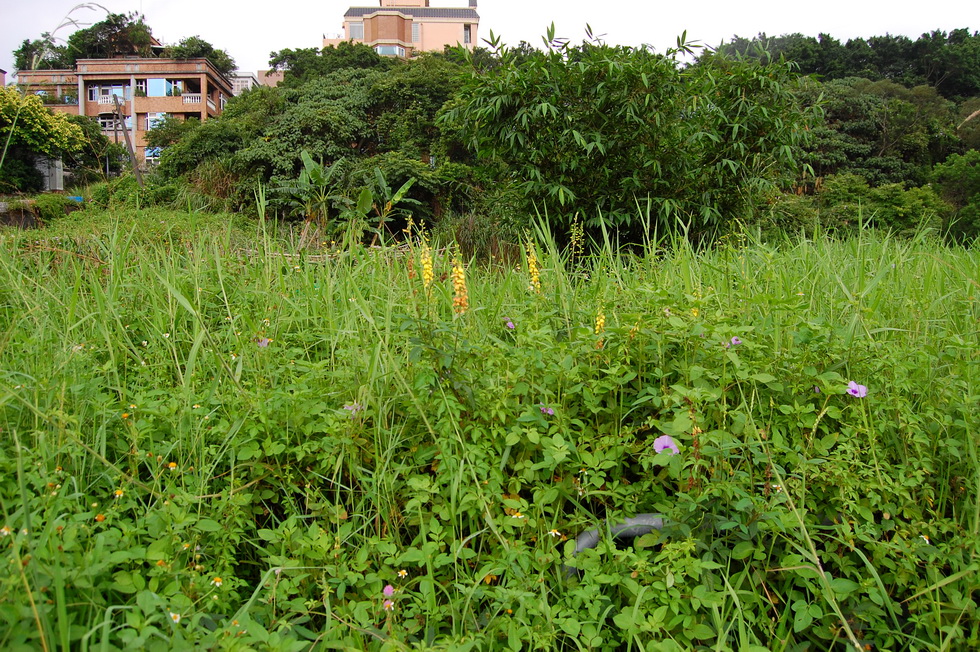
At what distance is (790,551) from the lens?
131 cm

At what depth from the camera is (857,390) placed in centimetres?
140

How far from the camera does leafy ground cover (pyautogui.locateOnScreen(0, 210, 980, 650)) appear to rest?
1.12 meters

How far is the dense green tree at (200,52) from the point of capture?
33.4m

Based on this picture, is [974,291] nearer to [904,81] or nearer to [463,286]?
[463,286]

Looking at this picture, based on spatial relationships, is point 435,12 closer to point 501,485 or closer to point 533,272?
point 533,272

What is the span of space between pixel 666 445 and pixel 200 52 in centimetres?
4069

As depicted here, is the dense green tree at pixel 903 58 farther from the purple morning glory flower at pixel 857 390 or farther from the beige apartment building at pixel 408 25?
the beige apartment building at pixel 408 25

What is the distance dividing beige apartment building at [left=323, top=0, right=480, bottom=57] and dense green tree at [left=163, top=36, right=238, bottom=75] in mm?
7983

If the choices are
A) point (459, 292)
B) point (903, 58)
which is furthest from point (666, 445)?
point (903, 58)

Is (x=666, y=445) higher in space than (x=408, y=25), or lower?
lower

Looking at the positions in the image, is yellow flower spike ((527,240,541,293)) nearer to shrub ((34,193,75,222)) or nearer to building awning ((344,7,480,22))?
shrub ((34,193,75,222))

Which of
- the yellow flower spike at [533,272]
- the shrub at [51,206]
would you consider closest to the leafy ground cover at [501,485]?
the yellow flower spike at [533,272]

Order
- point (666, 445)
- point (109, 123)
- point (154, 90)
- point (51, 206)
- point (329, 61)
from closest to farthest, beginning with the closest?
point (666, 445), point (51, 206), point (329, 61), point (109, 123), point (154, 90)

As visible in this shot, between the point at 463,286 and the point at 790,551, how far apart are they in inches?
38.2
